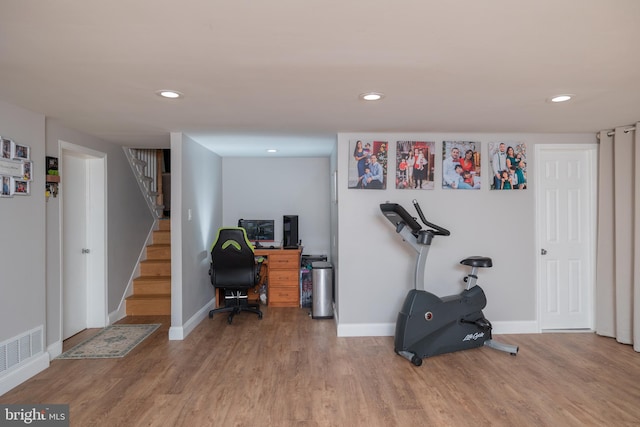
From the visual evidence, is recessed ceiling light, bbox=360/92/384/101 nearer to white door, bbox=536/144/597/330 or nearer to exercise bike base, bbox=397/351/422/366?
exercise bike base, bbox=397/351/422/366

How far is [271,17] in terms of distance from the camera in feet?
5.06

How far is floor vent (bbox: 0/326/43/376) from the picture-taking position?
8.86 feet

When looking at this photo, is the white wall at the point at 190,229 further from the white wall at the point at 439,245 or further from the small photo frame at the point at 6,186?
the white wall at the point at 439,245

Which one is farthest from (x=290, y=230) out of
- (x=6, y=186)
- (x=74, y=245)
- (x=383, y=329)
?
(x=6, y=186)

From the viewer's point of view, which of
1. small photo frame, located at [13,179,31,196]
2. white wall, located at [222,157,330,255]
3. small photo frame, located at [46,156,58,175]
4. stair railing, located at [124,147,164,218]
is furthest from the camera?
white wall, located at [222,157,330,255]

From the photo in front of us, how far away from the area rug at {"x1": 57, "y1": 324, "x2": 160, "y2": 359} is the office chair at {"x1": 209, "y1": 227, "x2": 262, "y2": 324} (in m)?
0.83

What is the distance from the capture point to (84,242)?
164 inches

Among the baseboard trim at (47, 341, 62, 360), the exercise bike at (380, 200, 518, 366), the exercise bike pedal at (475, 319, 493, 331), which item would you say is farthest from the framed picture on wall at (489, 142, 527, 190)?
the baseboard trim at (47, 341, 62, 360)

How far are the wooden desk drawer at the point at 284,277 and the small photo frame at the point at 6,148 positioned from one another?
10.5 ft

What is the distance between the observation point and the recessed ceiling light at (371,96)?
2.56 m

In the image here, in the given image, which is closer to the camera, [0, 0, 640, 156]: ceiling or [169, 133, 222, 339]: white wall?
[0, 0, 640, 156]: ceiling

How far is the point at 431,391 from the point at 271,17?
2683 millimetres

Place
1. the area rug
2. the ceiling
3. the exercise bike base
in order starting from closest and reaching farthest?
the ceiling, the exercise bike base, the area rug

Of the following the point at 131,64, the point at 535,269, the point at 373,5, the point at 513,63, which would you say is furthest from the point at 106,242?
the point at 535,269
